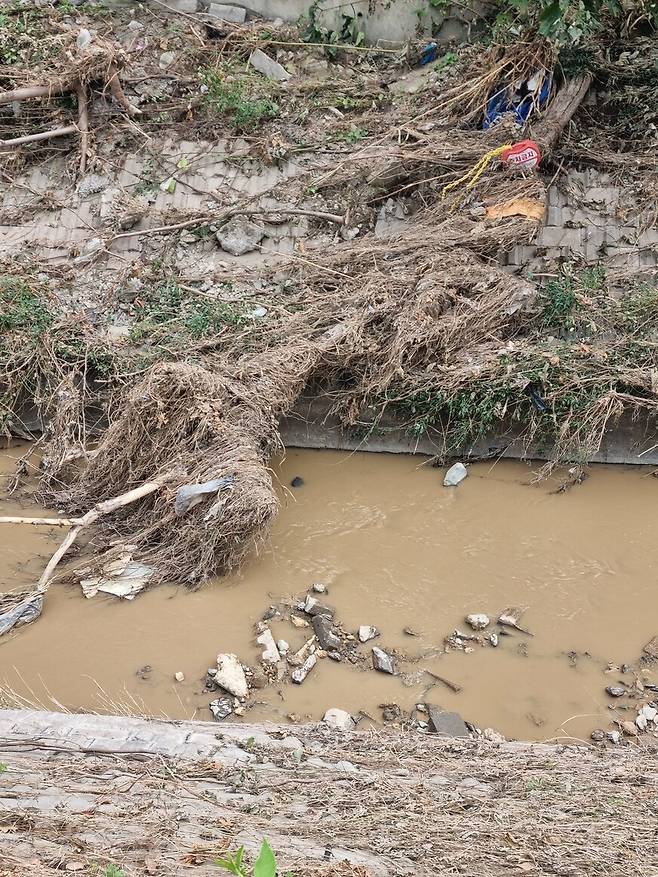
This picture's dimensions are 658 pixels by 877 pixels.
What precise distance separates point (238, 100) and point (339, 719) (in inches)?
259

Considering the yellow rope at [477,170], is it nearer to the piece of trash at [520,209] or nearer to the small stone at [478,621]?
the piece of trash at [520,209]

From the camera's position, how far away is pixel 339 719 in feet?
14.2

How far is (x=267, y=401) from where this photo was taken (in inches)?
235

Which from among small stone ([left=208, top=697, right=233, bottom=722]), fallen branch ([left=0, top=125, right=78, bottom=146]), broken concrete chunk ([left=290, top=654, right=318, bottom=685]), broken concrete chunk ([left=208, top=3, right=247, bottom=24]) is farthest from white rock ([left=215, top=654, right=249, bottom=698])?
broken concrete chunk ([left=208, top=3, right=247, bottom=24])

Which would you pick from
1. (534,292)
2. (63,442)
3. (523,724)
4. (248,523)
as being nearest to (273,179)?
(534,292)

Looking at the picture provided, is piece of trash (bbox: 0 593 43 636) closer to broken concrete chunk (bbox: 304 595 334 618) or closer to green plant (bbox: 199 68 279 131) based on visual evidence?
broken concrete chunk (bbox: 304 595 334 618)

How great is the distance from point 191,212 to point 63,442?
284 centimetres

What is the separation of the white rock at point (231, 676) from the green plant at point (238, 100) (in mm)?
5896

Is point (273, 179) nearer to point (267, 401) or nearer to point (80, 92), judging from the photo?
point (80, 92)

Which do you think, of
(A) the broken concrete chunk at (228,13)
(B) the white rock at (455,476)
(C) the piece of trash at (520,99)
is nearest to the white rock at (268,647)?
(B) the white rock at (455,476)

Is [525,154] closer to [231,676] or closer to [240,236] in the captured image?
[240,236]

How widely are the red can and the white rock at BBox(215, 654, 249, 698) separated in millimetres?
5101

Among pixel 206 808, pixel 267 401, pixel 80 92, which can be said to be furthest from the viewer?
pixel 80 92

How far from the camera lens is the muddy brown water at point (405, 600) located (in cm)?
454
